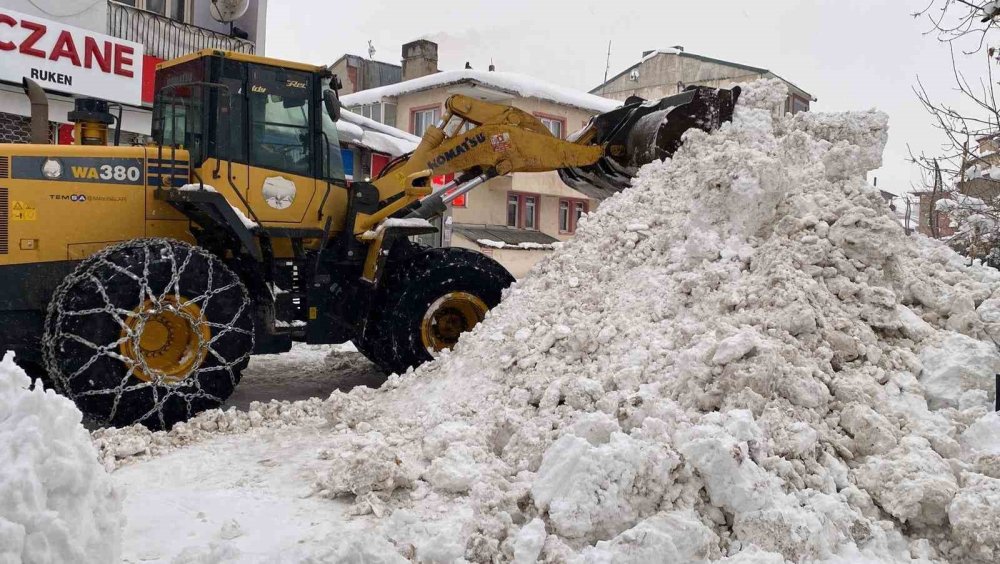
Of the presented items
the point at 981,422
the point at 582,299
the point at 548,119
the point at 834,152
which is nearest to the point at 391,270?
the point at 582,299

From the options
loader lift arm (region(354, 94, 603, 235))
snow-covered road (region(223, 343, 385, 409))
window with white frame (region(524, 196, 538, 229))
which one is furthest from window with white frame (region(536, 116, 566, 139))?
loader lift arm (region(354, 94, 603, 235))

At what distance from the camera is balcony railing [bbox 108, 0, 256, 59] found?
12336 mm

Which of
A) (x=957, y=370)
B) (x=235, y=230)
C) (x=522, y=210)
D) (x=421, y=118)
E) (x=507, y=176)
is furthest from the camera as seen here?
(x=522, y=210)

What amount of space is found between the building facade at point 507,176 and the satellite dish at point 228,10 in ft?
28.8

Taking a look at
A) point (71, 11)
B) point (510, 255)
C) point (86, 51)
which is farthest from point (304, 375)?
point (510, 255)

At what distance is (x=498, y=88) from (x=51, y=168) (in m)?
17.1

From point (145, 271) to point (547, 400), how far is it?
2.79 metres

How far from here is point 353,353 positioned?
9188 mm

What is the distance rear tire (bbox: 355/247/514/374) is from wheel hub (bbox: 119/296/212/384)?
5.20ft

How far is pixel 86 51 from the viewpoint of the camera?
11297 mm

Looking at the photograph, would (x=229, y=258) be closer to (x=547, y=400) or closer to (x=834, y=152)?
(x=547, y=400)

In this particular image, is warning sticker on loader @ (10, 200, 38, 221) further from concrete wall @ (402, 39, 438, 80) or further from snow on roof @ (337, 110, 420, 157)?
concrete wall @ (402, 39, 438, 80)

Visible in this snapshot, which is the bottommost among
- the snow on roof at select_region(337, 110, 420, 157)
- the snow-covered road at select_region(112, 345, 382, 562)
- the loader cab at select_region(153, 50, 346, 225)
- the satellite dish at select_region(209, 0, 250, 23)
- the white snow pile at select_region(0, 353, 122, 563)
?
the snow-covered road at select_region(112, 345, 382, 562)

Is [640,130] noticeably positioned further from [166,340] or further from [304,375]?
[166,340]
